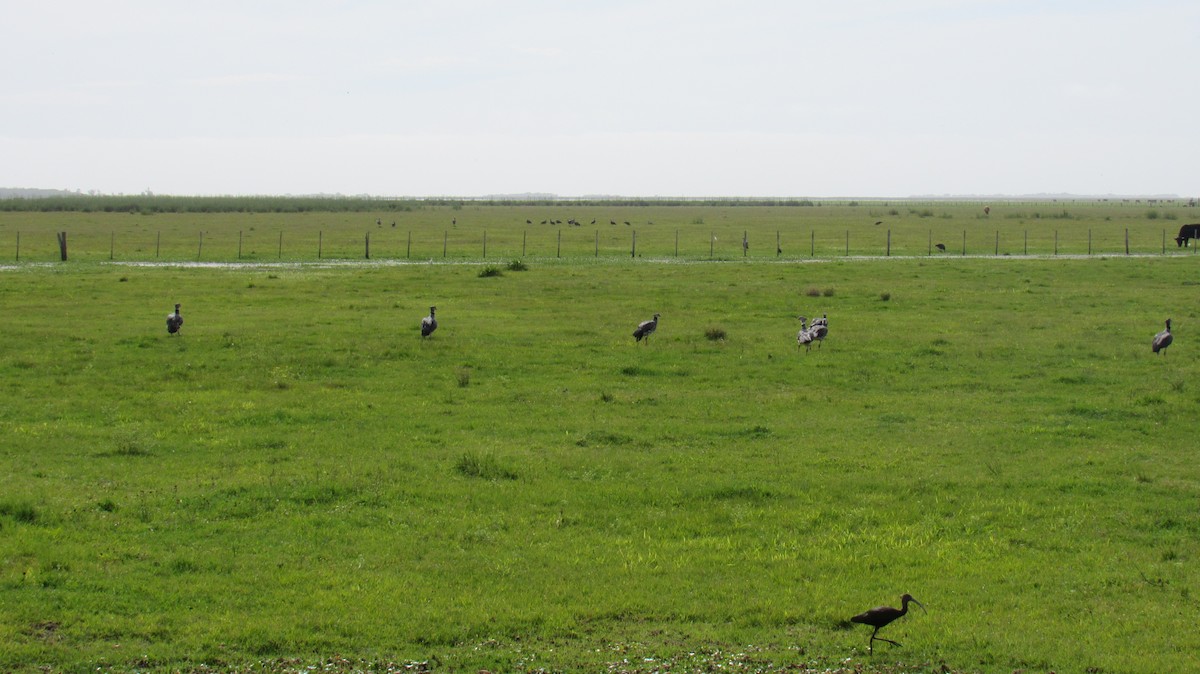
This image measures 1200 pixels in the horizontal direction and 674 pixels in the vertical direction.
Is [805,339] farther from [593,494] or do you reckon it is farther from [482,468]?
[593,494]

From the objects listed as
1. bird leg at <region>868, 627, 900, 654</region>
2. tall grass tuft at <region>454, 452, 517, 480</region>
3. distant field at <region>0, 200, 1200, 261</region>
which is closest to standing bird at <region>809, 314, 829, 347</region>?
tall grass tuft at <region>454, 452, 517, 480</region>

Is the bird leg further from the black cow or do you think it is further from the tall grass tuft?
the black cow

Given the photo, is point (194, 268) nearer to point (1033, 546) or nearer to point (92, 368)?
point (92, 368)

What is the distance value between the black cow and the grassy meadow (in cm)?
4662

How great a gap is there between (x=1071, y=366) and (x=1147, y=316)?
10.7 metres

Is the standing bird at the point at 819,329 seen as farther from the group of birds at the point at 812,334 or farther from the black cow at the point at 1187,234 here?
the black cow at the point at 1187,234

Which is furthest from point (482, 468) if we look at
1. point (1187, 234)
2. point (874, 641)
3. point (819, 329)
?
point (1187, 234)

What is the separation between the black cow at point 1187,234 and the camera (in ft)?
240

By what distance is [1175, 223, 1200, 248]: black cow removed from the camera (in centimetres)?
7311

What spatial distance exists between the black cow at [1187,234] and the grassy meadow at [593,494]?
46.6m

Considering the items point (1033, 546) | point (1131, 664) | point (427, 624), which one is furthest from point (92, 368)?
point (1131, 664)

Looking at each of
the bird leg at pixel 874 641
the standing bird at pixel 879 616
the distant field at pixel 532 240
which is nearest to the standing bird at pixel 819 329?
the bird leg at pixel 874 641

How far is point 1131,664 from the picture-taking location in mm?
9266

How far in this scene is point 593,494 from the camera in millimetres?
14500
